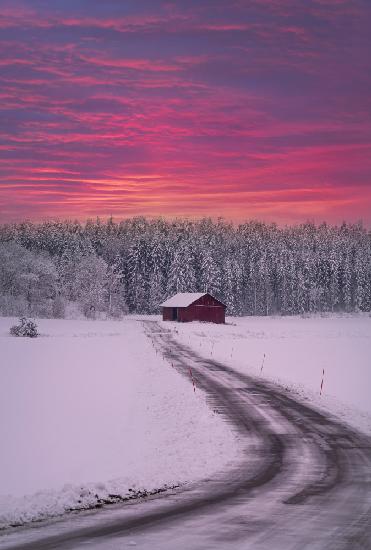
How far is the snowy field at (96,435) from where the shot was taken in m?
12.2

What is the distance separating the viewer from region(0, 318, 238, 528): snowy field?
1218 cm

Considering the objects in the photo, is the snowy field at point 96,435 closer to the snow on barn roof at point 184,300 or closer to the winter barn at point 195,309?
the snow on barn roof at point 184,300

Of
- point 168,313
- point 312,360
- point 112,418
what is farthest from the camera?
point 168,313

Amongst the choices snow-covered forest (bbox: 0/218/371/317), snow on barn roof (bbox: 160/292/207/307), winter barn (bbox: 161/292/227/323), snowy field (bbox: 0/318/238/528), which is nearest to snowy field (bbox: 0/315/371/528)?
snowy field (bbox: 0/318/238/528)

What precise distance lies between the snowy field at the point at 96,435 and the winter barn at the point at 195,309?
5794 cm

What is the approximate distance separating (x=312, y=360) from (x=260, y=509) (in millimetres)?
35601

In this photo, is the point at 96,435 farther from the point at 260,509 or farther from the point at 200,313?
the point at 200,313

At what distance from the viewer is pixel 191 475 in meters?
13.6

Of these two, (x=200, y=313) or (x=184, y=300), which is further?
(x=184, y=300)

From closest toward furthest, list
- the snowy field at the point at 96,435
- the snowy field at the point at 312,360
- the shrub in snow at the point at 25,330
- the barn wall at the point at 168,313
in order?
the snowy field at the point at 96,435, the snowy field at the point at 312,360, the shrub in snow at the point at 25,330, the barn wall at the point at 168,313

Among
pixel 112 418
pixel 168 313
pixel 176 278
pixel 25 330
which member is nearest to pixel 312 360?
pixel 112 418

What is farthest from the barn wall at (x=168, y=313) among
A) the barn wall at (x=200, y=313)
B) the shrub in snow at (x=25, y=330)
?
the shrub in snow at (x=25, y=330)

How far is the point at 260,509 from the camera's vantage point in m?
10.4

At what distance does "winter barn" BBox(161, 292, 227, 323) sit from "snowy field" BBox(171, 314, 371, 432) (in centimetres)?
1382
